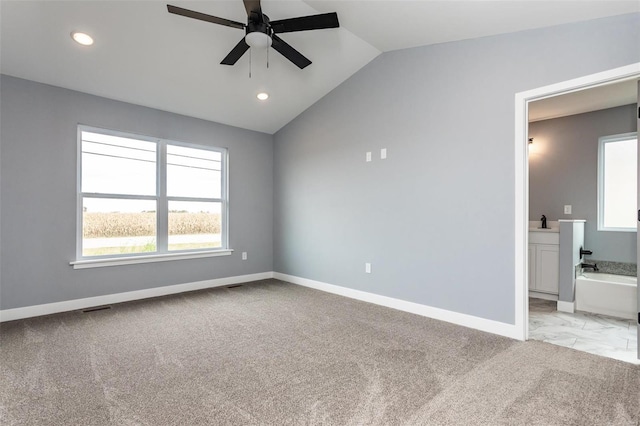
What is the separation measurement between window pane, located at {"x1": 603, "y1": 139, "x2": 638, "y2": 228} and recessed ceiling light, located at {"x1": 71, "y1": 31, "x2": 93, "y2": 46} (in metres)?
6.07

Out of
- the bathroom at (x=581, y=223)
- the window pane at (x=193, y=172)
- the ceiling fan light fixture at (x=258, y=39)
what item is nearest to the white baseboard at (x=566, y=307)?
the bathroom at (x=581, y=223)

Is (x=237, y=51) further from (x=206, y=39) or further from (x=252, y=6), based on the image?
(x=206, y=39)

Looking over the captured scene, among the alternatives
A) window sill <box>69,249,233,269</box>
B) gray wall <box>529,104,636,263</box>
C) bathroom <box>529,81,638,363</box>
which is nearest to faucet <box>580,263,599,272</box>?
bathroom <box>529,81,638,363</box>

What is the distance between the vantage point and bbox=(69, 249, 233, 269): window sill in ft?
12.6

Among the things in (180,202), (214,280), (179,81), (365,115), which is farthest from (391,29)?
(214,280)

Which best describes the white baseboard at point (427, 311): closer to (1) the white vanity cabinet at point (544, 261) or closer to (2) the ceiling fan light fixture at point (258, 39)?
(1) the white vanity cabinet at point (544, 261)

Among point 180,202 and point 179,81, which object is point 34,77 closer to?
point 179,81

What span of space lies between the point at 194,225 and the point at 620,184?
5.82 metres

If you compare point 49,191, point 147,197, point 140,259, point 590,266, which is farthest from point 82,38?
point 590,266

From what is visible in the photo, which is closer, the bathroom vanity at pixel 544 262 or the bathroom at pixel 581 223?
the bathroom at pixel 581 223

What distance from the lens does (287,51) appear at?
9.28 feet

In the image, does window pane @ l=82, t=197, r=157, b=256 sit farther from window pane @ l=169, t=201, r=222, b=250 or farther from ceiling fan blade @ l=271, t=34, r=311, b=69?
ceiling fan blade @ l=271, t=34, r=311, b=69

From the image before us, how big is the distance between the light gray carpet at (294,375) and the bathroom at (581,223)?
2.98ft

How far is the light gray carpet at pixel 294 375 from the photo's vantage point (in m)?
1.80
